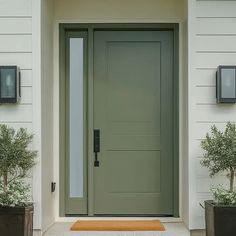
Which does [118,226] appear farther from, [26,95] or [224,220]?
[26,95]

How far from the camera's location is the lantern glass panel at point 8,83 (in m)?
4.64

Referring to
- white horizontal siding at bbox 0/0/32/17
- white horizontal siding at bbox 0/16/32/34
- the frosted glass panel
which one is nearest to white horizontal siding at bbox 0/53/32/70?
white horizontal siding at bbox 0/16/32/34

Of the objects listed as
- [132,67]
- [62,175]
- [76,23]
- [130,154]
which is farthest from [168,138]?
[76,23]

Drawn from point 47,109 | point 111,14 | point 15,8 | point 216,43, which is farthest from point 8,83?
point 216,43

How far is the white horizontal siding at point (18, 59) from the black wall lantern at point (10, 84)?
0.08 metres

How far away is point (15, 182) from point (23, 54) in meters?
1.16

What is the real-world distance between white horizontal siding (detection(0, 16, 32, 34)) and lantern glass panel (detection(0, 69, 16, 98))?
0.37m

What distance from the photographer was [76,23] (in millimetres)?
5336

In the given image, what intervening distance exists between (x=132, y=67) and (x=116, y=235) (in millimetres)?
1765

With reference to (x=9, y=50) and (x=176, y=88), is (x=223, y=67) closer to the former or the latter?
(x=176, y=88)

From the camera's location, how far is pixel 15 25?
186 inches

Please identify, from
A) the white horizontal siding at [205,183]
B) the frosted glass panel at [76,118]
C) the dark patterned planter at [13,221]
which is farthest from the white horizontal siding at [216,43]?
the dark patterned planter at [13,221]

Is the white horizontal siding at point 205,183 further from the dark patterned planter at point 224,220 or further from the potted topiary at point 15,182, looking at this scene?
the potted topiary at point 15,182

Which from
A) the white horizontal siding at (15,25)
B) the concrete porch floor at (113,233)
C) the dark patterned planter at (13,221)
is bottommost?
the concrete porch floor at (113,233)
